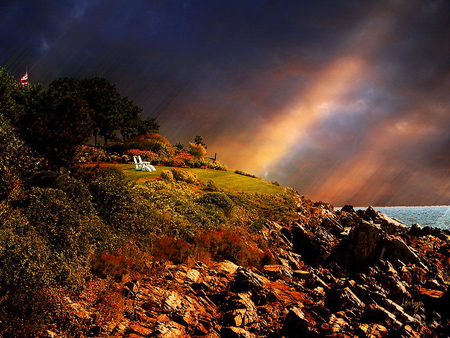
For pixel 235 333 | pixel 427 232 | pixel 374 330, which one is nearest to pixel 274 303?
pixel 235 333

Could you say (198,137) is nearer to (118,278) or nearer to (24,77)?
(24,77)

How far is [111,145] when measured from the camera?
45219 mm

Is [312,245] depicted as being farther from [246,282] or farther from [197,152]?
[197,152]

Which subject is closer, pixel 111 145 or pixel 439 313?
pixel 439 313

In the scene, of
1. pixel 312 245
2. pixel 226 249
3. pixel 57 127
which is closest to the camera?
pixel 226 249

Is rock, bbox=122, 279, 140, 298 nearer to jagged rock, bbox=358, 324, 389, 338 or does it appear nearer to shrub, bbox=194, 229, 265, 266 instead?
shrub, bbox=194, 229, 265, 266

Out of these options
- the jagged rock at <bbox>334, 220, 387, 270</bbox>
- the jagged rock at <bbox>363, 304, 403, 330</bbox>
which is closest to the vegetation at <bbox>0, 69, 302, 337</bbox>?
the jagged rock at <bbox>334, 220, 387, 270</bbox>

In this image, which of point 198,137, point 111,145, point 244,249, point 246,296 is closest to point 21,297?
point 246,296

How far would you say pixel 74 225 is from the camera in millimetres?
8602

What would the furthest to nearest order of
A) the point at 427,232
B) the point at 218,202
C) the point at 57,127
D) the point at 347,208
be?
the point at 347,208 < the point at 427,232 < the point at 218,202 < the point at 57,127

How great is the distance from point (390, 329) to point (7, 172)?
13892mm

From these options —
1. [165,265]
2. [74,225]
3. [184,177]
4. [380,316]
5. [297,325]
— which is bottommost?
[74,225]

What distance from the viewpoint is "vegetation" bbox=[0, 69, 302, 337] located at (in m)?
5.73

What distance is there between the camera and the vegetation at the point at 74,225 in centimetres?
573
